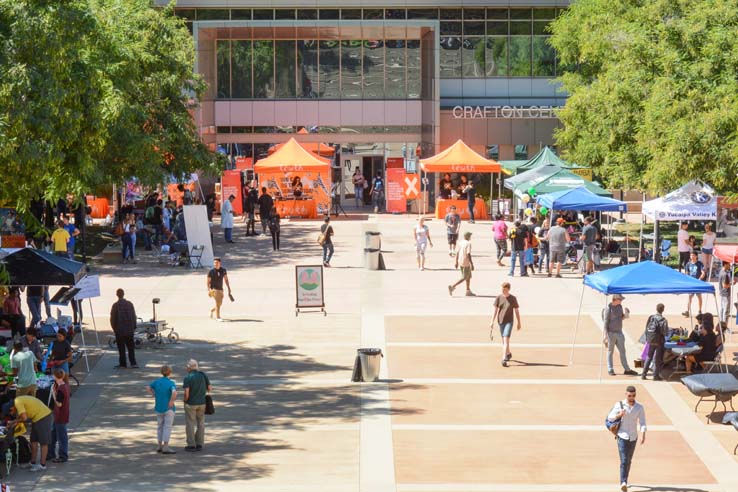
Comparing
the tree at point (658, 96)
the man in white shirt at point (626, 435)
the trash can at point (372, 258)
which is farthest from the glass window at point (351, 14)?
the man in white shirt at point (626, 435)

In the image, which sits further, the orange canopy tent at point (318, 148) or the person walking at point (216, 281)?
the orange canopy tent at point (318, 148)

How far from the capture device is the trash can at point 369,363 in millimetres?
20875

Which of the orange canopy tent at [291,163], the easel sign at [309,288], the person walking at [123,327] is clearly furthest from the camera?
the orange canopy tent at [291,163]

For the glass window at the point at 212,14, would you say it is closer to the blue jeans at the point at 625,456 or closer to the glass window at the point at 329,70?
the glass window at the point at 329,70

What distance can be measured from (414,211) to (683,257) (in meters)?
21.0

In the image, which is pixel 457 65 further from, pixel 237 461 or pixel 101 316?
pixel 237 461

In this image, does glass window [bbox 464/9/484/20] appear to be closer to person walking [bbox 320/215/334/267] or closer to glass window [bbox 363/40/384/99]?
glass window [bbox 363/40/384/99]

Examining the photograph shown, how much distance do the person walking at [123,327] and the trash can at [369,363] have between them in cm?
408

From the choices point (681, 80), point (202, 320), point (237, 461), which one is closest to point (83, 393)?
point (237, 461)

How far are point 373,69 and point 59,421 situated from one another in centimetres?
4243

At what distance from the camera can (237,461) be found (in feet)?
54.3

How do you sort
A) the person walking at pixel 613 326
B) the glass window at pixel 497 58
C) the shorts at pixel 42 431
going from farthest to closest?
the glass window at pixel 497 58 → the person walking at pixel 613 326 → the shorts at pixel 42 431

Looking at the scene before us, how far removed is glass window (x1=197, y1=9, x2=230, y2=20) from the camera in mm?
57188

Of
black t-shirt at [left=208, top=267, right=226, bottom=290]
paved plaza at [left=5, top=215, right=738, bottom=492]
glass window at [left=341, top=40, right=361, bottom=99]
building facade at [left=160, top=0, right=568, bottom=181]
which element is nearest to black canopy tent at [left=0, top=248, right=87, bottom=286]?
paved plaza at [left=5, top=215, right=738, bottom=492]
